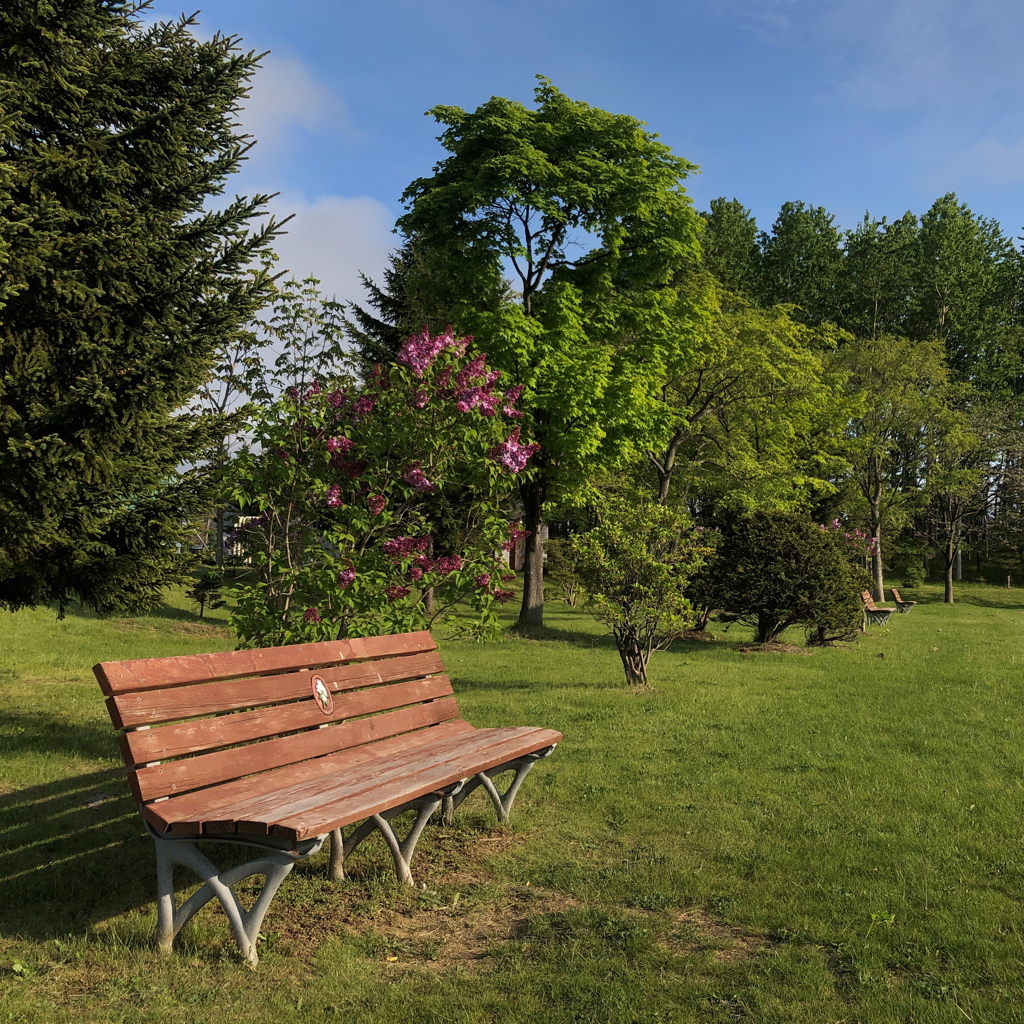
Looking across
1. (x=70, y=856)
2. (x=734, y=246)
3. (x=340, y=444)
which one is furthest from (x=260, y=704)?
(x=734, y=246)

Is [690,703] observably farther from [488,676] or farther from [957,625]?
[957,625]

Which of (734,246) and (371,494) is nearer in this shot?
(371,494)

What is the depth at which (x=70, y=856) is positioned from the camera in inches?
178

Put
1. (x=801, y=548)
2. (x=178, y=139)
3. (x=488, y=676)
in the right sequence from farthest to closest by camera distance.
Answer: (x=801, y=548), (x=488, y=676), (x=178, y=139)

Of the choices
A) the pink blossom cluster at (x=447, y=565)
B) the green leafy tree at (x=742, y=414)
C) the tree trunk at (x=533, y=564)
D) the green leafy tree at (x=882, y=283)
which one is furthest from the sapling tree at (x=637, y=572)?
the green leafy tree at (x=882, y=283)

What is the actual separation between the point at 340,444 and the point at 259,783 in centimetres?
349

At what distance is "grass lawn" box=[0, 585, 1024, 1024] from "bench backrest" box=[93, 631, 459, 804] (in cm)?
65

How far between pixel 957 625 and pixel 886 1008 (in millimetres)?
23410

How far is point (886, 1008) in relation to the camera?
9.84ft

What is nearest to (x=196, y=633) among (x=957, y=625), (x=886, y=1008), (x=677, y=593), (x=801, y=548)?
(x=677, y=593)

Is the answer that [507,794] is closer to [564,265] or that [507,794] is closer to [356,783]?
[356,783]

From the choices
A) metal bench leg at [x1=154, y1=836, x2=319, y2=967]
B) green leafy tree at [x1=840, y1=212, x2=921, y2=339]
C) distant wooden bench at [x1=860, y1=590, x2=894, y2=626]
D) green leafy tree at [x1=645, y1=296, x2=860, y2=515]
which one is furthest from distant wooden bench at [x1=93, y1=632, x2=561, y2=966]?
green leafy tree at [x1=840, y1=212, x2=921, y2=339]

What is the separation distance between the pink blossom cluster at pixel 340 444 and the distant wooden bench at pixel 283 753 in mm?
2035

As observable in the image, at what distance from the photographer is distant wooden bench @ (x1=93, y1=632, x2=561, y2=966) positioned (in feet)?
10.7
